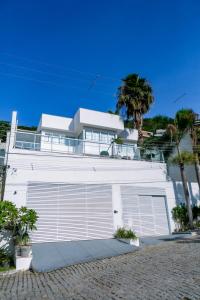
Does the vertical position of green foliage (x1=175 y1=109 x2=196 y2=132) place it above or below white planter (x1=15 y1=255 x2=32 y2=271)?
above

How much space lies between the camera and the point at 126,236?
1447 centimetres

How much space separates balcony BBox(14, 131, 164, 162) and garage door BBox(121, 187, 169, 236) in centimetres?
298

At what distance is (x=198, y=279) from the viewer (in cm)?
680

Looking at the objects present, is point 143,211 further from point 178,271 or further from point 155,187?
point 178,271

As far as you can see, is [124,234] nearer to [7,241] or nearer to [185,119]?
[7,241]

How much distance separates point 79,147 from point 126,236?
266 inches

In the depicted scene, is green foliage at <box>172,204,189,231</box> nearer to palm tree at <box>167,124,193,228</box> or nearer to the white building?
→ the white building

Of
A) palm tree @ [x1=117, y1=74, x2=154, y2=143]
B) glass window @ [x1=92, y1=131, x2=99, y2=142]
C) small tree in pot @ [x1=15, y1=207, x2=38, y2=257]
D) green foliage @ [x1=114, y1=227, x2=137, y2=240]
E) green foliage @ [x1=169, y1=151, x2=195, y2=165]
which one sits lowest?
green foliage @ [x1=114, y1=227, x2=137, y2=240]

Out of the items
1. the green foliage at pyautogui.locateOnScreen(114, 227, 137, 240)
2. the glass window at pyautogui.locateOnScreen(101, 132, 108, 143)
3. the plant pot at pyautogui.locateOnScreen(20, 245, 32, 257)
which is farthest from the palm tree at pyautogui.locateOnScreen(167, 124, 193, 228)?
the plant pot at pyautogui.locateOnScreen(20, 245, 32, 257)

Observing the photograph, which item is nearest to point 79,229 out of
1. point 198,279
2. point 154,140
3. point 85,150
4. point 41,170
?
point 41,170

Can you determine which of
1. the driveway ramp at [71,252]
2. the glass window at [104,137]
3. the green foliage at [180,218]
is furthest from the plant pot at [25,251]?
the glass window at [104,137]

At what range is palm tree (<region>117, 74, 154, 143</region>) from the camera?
2467 cm

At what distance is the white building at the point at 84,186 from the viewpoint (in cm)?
1445

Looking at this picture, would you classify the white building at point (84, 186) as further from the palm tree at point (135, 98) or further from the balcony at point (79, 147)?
the palm tree at point (135, 98)
